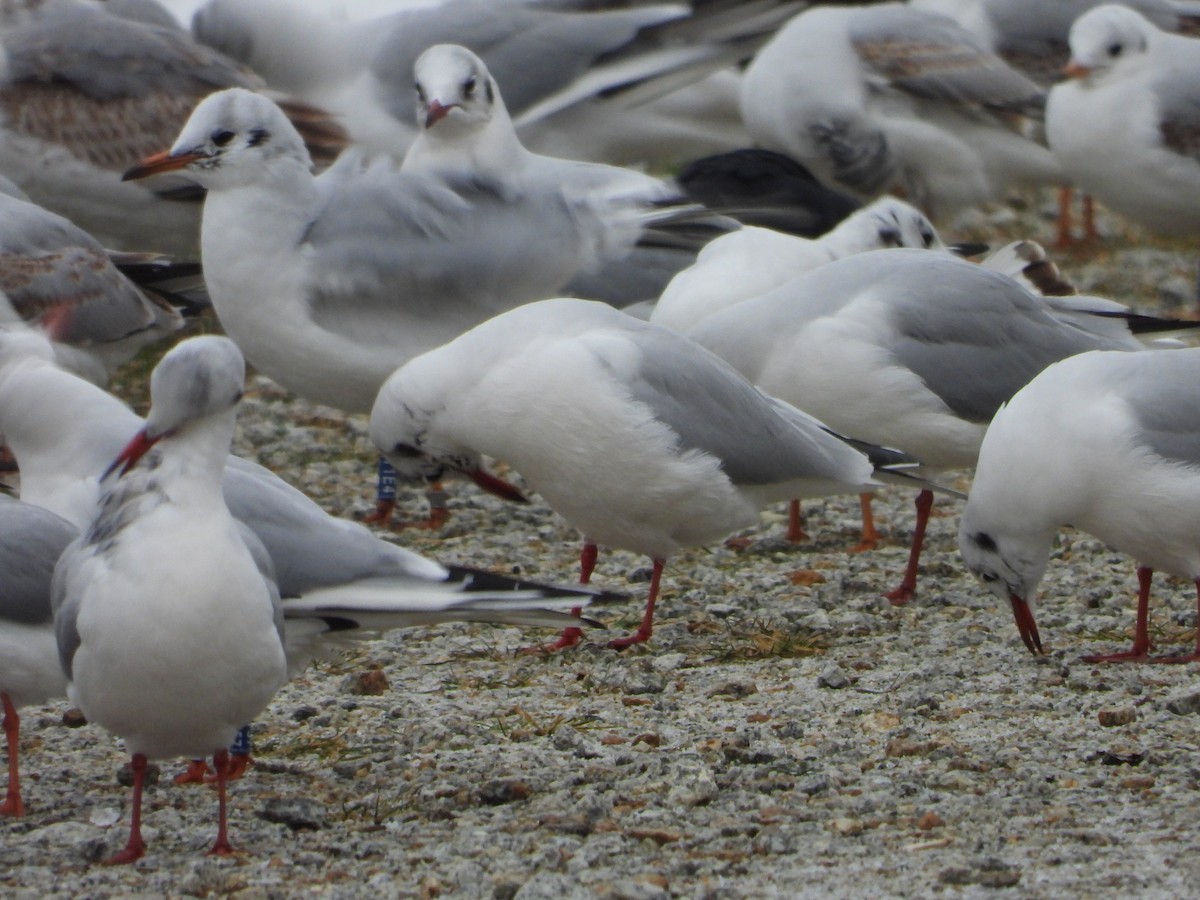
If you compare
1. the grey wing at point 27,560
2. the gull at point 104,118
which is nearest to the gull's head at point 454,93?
the gull at point 104,118

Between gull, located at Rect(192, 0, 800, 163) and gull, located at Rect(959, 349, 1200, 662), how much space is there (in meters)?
4.39

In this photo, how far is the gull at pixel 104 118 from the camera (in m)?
8.28

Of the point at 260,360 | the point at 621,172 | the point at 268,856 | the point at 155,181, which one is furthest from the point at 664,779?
the point at 155,181

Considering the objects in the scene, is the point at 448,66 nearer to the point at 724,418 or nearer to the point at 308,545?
the point at 724,418

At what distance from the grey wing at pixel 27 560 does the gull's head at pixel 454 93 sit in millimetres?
3179

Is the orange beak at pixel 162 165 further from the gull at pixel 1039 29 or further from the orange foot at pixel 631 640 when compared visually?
the gull at pixel 1039 29

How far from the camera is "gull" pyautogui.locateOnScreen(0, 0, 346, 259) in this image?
27.2ft

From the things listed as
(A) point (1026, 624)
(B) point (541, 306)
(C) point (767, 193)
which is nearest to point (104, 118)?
(C) point (767, 193)

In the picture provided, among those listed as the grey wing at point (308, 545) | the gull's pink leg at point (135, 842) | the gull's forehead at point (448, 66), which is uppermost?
the gull's forehead at point (448, 66)

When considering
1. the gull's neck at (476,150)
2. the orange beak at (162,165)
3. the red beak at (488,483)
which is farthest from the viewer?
the gull's neck at (476,150)

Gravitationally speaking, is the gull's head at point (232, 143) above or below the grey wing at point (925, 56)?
above

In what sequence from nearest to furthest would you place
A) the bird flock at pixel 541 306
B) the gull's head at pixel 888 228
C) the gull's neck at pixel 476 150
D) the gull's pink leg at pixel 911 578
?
the bird flock at pixel 541 306, the gull's pink leg at pixel 911 578, the gull's head at pixel 888 228, the gull's neck at pixel 476 150

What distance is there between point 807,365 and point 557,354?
3.05 feet

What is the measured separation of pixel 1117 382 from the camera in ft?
15.9
